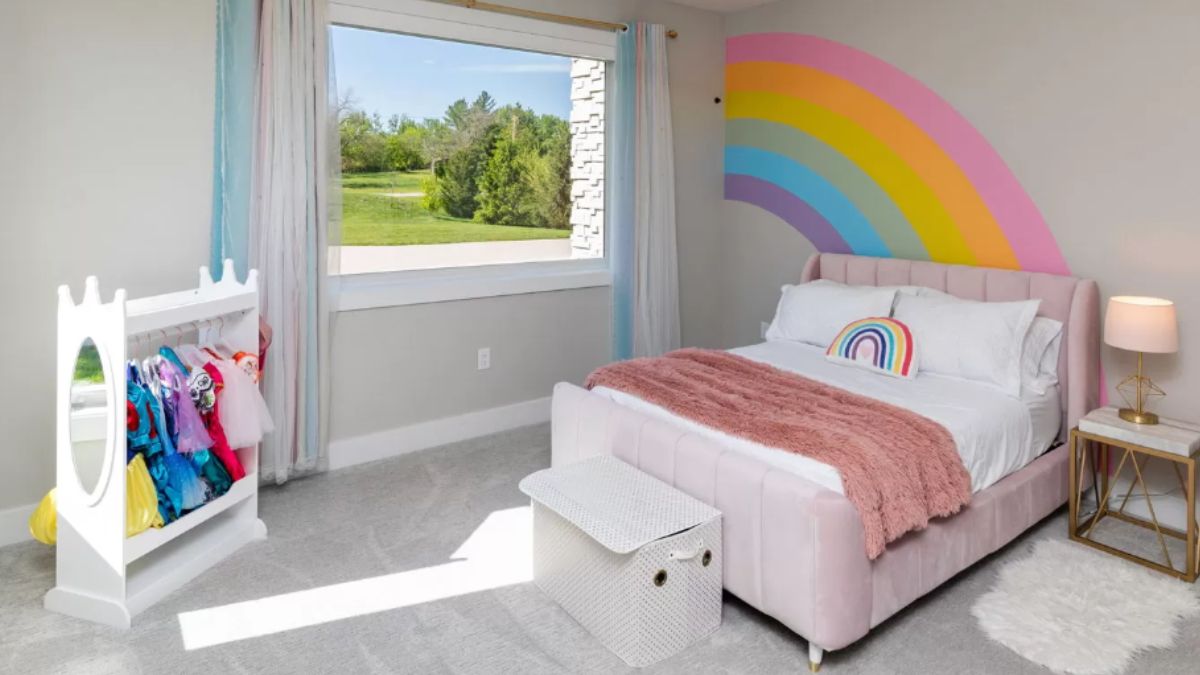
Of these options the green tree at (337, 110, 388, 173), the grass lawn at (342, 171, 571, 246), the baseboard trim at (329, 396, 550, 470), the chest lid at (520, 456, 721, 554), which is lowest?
the baseboard trim at (329, 396, 550, 470)

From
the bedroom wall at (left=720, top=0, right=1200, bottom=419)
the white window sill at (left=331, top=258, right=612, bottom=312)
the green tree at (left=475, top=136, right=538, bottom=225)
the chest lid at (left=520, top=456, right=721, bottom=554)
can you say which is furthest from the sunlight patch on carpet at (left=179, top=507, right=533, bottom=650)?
the bedroom wall at (left=720, top=0, right=1200, bottom=419)

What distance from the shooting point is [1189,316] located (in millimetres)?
2945

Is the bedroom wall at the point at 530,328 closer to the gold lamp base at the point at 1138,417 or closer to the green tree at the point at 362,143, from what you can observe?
the green tree at the point at 362,143

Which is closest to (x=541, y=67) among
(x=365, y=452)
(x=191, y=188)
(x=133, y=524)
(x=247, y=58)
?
(x=247, y=58)

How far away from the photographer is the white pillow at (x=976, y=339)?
9.92 feet

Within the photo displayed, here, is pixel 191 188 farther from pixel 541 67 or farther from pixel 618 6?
pixel 618 6

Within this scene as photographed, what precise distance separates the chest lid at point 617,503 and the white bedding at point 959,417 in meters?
0.27

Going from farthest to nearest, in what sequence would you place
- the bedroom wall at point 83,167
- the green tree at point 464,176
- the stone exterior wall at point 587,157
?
the stone exterior wall at point 587,157
the green tree at point 464,176
the bedroom wall at point 83,167

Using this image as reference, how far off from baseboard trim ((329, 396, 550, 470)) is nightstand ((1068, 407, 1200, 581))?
2.55m

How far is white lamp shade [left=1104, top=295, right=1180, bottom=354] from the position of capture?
273cm

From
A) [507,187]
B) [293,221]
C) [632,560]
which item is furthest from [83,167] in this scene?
[632,560]

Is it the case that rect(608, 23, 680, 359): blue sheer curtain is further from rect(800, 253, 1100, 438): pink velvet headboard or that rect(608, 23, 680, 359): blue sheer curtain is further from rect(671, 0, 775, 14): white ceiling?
rect(800, 253, 1100, 438): pink velvet headboard

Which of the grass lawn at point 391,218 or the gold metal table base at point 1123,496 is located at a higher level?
the grass lawn at point 391,218

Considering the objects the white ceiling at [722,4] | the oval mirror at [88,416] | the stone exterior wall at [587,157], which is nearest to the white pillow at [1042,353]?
the stone exterior wall at [587,157]
